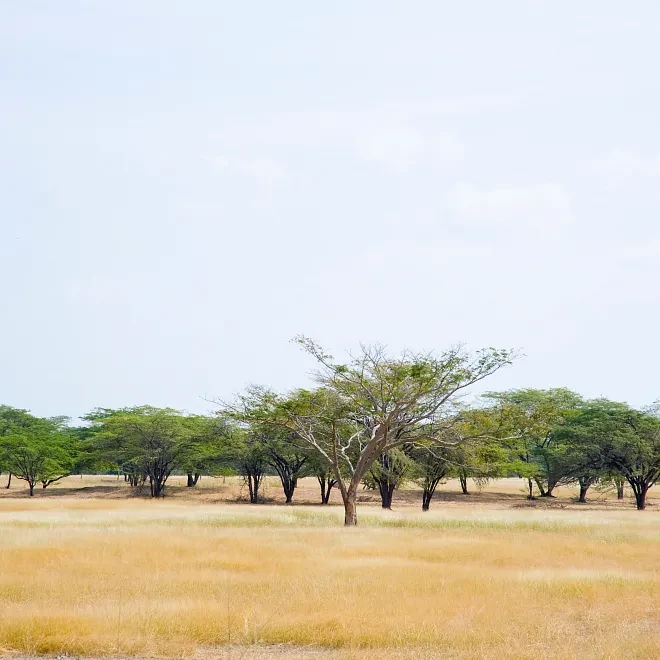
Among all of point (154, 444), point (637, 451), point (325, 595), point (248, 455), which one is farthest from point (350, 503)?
point (154, 444)

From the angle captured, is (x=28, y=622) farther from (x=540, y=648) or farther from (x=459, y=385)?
(x=459, y=385)

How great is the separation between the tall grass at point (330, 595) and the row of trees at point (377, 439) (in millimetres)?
8782

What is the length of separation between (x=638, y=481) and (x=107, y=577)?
52282 mm

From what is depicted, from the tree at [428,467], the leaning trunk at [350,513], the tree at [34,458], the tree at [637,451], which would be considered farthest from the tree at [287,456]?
the tree at [637,451]

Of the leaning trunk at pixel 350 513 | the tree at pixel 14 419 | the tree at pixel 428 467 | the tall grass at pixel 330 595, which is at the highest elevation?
the tree at pixel 14 419

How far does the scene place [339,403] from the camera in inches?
1458

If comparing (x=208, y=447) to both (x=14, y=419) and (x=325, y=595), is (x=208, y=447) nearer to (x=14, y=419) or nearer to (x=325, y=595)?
(x=14, y=419)

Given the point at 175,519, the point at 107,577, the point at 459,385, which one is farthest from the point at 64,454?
the point at 107,577

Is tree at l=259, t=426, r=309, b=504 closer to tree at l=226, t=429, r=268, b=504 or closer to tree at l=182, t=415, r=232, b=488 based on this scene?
tree at l=226, t=429, r=268, b=504

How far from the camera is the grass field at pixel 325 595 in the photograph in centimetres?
1033

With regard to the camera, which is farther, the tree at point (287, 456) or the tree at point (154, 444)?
the tree at point (154, 444)

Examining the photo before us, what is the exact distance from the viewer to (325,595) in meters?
14.0

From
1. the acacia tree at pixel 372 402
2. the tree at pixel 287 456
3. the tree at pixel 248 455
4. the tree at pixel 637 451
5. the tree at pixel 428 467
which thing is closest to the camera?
the acacia tree at pixel 372 402

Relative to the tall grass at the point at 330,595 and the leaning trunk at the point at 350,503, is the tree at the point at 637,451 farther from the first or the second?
the tall grass at the point at 330,595
